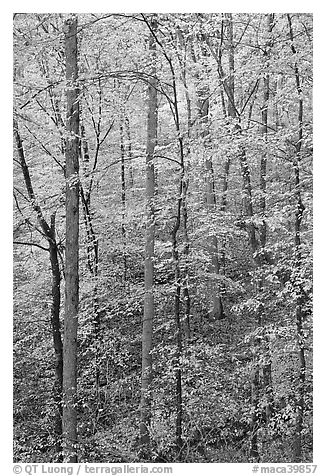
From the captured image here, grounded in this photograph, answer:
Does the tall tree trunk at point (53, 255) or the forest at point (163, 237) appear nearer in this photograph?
the forest at point (163, 237)

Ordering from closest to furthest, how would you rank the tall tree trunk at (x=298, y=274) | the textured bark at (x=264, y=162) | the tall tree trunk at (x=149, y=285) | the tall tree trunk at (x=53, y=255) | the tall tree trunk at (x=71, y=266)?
the tall tree trunk at (x=298, y=274) → the textured bark at (x=264, y=162) → the tall tree trunk at (x=71, y=266) → the tall tree trunk at (x=53, y=255) → the tall tree trunk at (x=149, y=285)

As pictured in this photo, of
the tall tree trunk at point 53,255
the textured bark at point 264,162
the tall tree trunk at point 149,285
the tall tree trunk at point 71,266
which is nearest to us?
the textured bark at point 264,162

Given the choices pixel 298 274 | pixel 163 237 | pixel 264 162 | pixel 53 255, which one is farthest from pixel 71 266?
pixel 264 162

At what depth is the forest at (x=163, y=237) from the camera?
445 cm

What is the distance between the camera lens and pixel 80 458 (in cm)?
477

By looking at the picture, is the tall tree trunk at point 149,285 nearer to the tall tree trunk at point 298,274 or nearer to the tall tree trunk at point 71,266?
the tall tree trunk at point 71,266

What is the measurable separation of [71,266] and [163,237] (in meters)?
2.20

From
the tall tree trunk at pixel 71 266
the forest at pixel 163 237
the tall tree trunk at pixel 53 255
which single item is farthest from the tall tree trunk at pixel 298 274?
the tall tree trunk at pixel 53 255

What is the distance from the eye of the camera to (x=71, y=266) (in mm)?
4543

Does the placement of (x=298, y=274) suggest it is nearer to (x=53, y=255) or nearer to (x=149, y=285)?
(x=149, y=285)

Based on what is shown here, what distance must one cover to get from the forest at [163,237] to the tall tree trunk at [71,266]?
0.05 ft

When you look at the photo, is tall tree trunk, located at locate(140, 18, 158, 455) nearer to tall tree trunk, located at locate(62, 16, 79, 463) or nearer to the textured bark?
tall tree trunk, located at locate(62, 16, 79, 463)

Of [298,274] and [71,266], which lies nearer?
[298,274]
